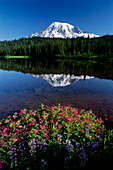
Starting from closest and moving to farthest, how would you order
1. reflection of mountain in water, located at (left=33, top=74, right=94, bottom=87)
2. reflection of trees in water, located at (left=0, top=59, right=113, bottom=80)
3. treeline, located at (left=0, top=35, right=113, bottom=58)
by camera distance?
reflection of mountain in water, located at (left=33, top=74, right=94, bottom=87) < reflection of trees in water, located at (left=0, top=59, right=113, bottom=80) < treeline, located at (left=0, top=35, right=113, bottom=58)

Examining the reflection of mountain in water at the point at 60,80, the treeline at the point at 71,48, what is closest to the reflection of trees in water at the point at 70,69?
the reflection of mountain in water at the point at 60,80

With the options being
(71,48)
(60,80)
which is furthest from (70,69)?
(71,48)

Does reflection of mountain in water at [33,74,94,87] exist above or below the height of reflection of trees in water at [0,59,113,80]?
below

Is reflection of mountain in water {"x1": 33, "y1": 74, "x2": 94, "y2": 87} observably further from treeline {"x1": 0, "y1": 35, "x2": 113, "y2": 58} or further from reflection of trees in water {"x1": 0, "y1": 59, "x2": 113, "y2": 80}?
treeline {"x1": 0, "y1": 35, "x2": 113, "y2": 58}

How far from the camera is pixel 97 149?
12.9ft

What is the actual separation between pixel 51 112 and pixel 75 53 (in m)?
95.5

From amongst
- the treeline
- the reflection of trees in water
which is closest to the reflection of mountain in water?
the reflection of trees in water

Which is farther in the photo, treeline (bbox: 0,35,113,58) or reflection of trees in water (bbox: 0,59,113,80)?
treeline (bbox: 0,35,113,58)

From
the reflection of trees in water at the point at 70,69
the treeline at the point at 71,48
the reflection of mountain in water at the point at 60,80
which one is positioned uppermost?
the treeline at the point at 71,48

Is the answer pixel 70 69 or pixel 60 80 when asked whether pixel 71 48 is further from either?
pixel 60 80

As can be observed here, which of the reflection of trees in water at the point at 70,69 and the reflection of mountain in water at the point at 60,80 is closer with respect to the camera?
the reflection of mountain in water at the point at 60,80

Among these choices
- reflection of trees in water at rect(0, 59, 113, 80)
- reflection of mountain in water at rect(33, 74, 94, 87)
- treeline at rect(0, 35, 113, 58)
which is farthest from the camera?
treeline at rect(0, 35, 113, 58)

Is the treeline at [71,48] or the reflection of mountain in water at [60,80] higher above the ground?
the treeline at [71,48]

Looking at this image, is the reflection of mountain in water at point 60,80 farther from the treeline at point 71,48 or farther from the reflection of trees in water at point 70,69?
the treeline at point 71,48
